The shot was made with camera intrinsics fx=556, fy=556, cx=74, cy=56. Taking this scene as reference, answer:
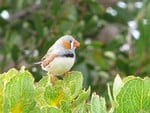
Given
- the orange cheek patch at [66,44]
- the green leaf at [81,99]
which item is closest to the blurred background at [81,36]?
the orange cheek patch at [66,44]

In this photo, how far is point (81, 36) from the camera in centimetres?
396

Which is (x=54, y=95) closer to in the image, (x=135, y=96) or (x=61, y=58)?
(x=135, y=96)

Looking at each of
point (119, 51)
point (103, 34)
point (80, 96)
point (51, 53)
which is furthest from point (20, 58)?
point (80, 96)

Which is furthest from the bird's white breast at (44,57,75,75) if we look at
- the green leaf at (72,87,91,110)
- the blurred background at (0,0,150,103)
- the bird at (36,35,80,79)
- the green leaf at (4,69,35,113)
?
the blurred background at (0,0,150,103)

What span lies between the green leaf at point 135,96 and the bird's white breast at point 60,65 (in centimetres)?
49

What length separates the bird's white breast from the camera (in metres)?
1.85

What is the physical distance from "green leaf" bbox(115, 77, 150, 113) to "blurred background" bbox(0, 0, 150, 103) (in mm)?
2052

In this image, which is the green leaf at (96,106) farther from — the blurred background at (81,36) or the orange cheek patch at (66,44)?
Answer: the blurred background at (81,36)

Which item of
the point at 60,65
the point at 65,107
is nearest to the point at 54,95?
the point at 65,107

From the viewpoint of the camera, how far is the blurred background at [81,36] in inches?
147

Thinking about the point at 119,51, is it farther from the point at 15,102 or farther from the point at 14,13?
the point at 15,102

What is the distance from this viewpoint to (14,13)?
4.52 meters

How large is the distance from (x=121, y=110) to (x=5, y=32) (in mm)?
3026

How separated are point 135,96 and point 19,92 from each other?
302 millimetres
